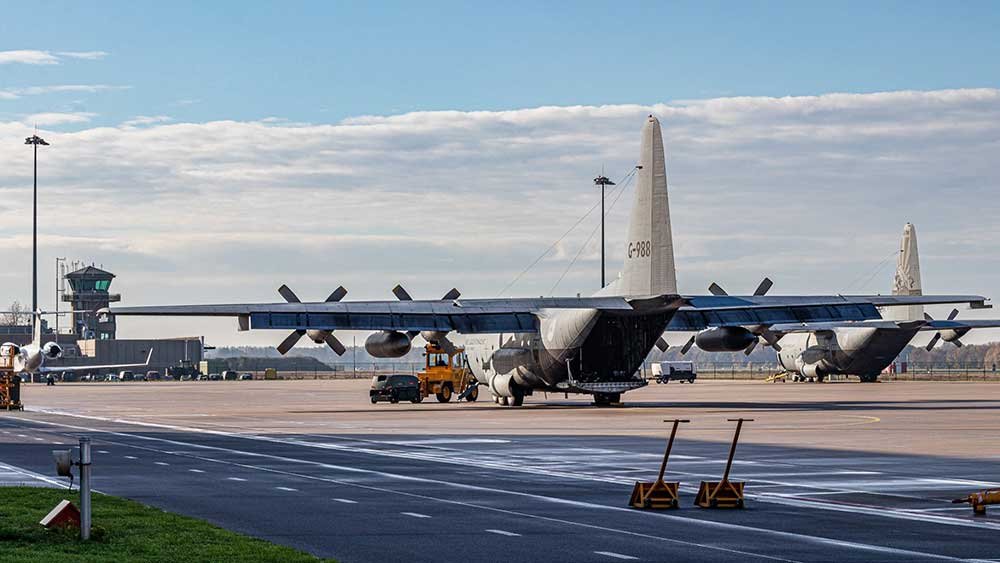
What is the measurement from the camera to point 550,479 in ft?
A: 93.0

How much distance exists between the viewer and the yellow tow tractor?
8144 centimetres

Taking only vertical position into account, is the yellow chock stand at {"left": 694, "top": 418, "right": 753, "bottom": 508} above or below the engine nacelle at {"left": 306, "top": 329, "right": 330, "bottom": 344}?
below

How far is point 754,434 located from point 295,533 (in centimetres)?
2641

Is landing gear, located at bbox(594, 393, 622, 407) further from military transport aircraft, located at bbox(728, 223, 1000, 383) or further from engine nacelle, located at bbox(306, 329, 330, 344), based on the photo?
military transport aircraft, located at bbox(728, 223, 1000, 383)

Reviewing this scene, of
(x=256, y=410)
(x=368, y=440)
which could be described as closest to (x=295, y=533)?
(x=368, y=440)

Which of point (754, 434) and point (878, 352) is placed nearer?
point (754, 434)

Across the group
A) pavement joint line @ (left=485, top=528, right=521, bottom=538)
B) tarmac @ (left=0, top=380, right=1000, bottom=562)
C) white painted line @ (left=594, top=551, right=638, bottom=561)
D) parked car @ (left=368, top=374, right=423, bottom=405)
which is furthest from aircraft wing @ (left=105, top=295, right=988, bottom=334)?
white painted line @ (left=594, top=551, right=638, bottom=561)

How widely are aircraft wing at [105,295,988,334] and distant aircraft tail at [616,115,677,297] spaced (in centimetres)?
86

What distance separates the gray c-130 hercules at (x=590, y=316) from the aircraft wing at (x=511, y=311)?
50 mm

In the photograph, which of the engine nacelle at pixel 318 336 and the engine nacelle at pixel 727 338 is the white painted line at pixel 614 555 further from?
the engine nacelle at pixel 727 338

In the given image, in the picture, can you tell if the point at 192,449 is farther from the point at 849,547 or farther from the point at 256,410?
the point at 256,410

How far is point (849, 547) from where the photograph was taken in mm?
17609

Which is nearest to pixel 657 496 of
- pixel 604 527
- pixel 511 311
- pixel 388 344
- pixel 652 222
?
pixel 604 527

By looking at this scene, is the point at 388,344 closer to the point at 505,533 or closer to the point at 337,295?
the point at 337,295
